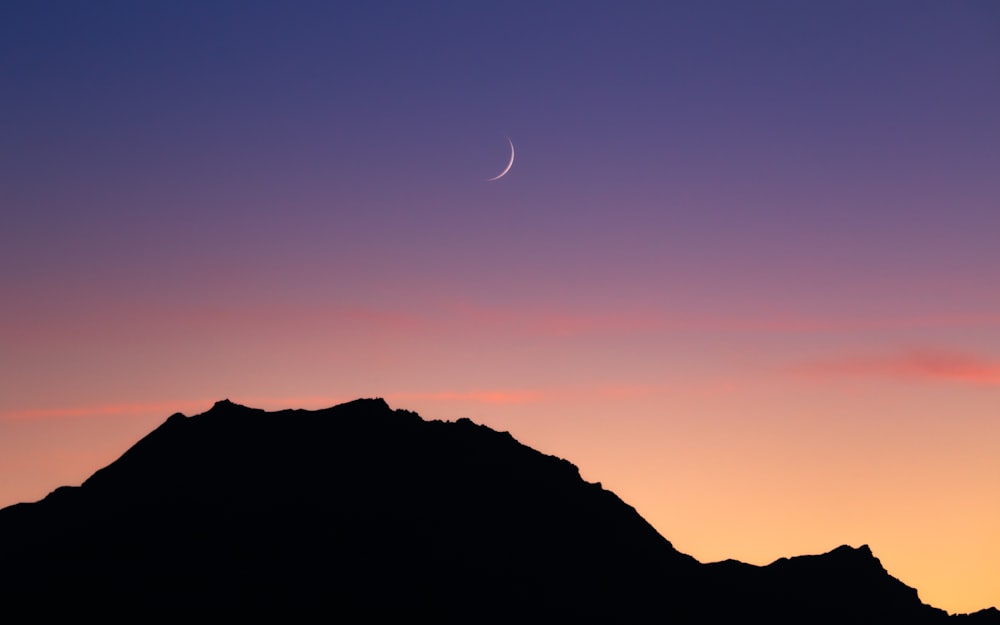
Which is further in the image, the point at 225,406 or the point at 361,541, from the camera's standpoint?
the point at 225,406

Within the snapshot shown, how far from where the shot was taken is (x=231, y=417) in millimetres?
128125

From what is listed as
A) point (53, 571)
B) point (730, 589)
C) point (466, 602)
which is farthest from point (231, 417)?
point (730, 589)

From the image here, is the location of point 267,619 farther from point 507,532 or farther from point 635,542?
point 635,542

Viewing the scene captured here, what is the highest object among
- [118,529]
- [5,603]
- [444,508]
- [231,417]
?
[231,417]

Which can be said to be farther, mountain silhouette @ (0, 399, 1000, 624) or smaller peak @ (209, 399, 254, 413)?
smaller peak @ (209, 399, 254, 413)

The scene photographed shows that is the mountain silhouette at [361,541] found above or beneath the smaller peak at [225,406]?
beneath

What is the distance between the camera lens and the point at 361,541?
11319cm

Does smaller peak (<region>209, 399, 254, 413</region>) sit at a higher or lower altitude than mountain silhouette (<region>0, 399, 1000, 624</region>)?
higher

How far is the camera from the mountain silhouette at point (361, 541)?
104m

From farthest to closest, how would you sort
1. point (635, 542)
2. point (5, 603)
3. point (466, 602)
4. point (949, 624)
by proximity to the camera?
point (949, 624), point (635, 542), point (466, 602), point (5, 603)

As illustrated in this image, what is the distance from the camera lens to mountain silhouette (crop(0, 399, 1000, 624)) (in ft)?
341

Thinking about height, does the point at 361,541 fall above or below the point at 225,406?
below

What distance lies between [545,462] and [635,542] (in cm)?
1427

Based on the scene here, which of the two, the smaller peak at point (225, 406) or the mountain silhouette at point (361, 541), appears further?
the smaller peak at point (225, 406)
